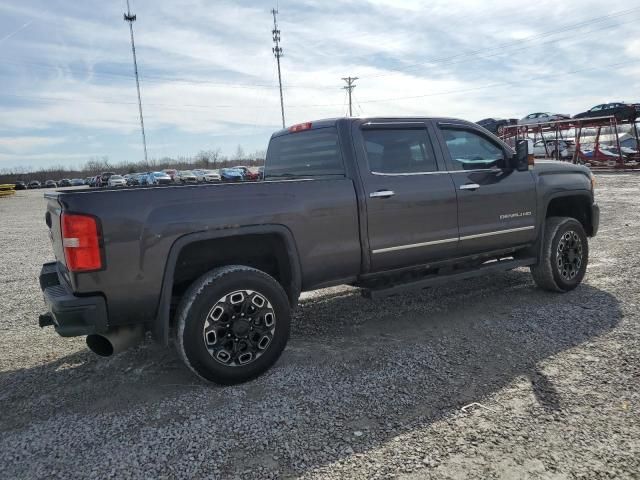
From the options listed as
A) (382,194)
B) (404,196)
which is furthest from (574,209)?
(382,194)

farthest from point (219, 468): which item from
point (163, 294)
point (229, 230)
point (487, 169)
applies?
point (487, 169)

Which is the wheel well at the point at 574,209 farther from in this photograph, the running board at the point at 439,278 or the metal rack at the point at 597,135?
the metal rack at the point at 597,135

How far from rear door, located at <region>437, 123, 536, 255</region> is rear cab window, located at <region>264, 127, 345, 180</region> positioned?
44.8 inches

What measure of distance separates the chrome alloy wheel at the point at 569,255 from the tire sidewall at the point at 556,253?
0.04 m

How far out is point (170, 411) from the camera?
10.6 feet

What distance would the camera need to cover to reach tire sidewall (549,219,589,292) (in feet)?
17.5

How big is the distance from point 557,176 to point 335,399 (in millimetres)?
3814

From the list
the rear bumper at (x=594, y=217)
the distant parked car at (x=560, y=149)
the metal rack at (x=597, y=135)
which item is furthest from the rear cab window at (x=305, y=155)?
the distant parked car at (x=560, y=149)

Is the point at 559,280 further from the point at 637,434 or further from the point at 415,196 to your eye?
the point at 637,434

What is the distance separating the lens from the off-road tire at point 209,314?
132 inches

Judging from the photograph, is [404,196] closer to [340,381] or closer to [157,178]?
[340,381]

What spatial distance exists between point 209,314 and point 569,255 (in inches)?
162

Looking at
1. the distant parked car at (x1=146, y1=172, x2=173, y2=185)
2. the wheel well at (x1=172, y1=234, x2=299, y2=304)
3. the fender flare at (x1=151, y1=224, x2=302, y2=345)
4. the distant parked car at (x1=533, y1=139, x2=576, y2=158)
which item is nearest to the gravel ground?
the fender flare at (x1=151, y1=224, x2=302, y2=345)

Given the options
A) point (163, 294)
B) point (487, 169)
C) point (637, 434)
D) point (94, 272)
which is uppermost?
point (487, 169)
